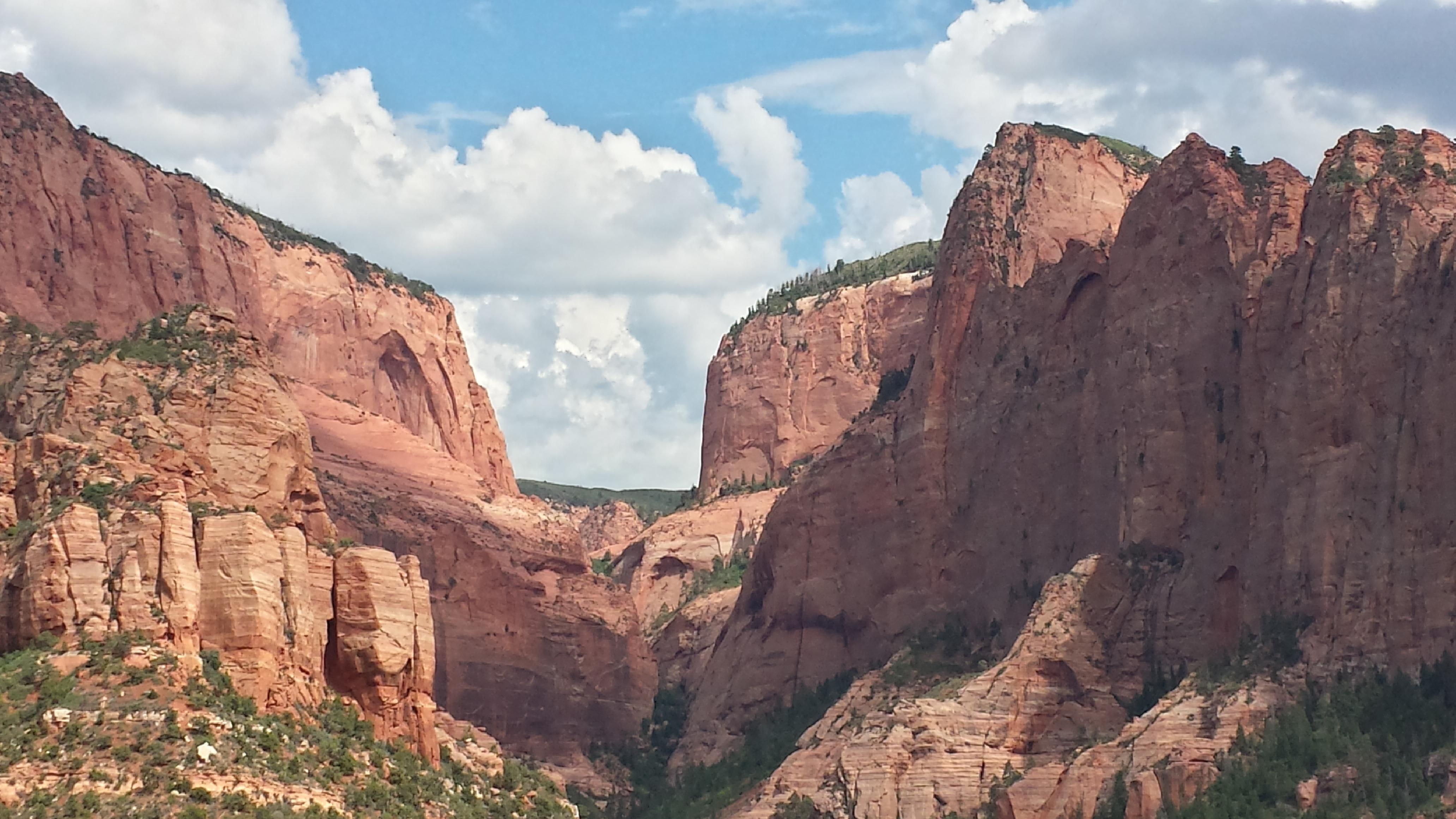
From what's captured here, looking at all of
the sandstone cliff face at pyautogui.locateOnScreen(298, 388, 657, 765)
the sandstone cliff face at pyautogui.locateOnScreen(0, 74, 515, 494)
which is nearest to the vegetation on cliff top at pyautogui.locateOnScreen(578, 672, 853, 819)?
the sandstone cliff face at pyautogui.locateOnScreen(298, 388, 657, 765)

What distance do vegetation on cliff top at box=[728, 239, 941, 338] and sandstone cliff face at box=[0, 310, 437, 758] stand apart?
295 ft

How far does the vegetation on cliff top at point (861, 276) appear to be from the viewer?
18850 cm

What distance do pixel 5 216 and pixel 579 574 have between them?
128 ft

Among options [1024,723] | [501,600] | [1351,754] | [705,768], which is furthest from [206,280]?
[1351,754]

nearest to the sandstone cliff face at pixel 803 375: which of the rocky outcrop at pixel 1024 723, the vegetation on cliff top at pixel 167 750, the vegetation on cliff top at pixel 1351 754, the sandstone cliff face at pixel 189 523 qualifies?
the rocky outcrop at pixel 1024 723

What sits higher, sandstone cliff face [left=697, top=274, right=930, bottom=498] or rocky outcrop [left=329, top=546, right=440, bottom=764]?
sandstone cliff face [left=697, top=274, right=930, bottom=498]

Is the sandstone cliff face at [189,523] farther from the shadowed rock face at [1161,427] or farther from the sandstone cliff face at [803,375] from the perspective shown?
the sandstone cliff face at [803,375]

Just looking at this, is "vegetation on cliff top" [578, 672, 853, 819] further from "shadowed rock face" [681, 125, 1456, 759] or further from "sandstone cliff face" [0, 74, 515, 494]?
"sandstone cliff face" [0, 74, 515, 494]

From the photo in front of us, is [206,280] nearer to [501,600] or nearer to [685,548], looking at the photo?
[501,600]

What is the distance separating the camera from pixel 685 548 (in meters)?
182

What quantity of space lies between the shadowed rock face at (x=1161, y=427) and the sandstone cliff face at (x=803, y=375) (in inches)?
1176

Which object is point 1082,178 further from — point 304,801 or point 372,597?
point 304,801

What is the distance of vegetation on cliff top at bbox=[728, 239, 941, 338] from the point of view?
18850 cm

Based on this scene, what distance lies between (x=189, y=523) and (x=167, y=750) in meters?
9.05
